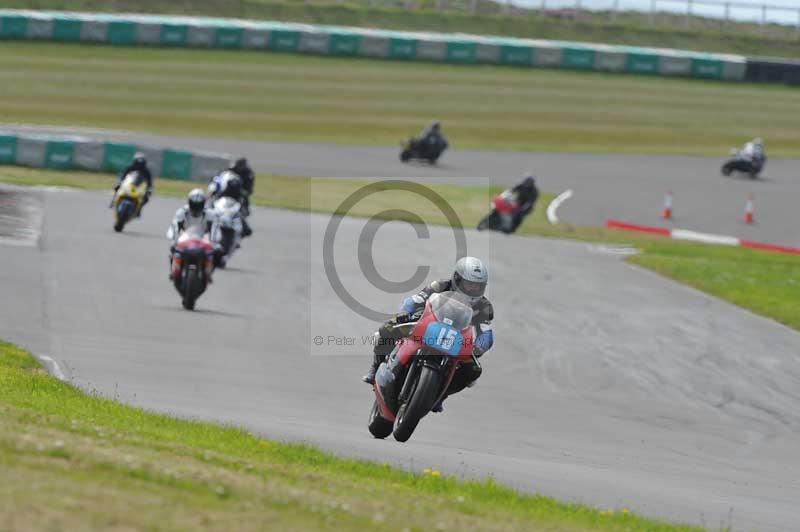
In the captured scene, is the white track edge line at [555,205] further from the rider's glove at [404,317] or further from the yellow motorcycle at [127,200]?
the rider's glove at [404,317]

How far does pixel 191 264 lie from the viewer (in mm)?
18531

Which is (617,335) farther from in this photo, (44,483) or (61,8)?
(61,8)

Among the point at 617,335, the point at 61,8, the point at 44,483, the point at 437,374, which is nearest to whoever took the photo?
the point at 44,483

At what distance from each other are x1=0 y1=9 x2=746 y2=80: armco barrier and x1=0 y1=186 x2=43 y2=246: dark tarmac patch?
84.9 ft

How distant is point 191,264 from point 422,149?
1069 inches

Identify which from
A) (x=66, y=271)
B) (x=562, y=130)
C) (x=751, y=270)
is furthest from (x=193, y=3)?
Result: (x=66, y=271)

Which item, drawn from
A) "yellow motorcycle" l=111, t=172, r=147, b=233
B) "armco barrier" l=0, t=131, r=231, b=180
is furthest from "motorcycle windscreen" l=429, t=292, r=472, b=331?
"armco barrier" l=0, t=131, r=231, b=180

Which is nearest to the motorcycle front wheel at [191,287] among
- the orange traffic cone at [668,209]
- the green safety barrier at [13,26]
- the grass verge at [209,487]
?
the grass verge at [209,487]

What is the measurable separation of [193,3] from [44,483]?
59.3 metres

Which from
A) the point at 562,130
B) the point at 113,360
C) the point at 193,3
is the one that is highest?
the point at 193,3

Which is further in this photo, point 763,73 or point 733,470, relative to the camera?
point 763,73

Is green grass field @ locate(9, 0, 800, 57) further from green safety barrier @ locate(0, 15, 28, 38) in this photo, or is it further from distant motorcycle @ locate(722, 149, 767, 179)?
distant motorcycle @ locate(722, 149, 767, 179)

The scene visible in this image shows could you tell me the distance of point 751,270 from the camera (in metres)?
28.3

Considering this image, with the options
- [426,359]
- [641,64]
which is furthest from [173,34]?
[426,359]
